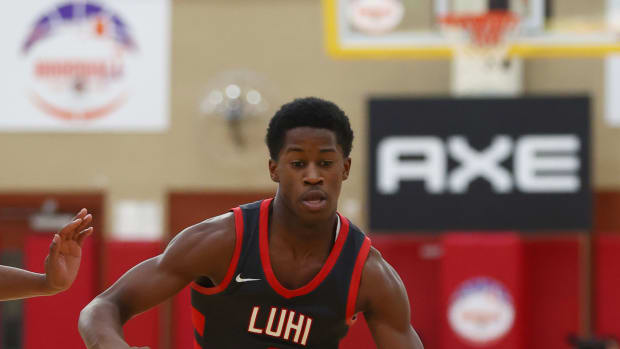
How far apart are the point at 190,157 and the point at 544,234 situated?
168 inches

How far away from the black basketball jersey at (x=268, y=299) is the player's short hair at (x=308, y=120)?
365mm

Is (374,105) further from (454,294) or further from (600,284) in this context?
(600,284)

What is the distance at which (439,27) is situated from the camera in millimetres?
10453

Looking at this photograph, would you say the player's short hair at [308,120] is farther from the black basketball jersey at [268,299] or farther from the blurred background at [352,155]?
the blurred background at [352,155]

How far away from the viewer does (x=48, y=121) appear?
40.8 feet

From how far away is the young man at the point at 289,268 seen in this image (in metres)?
3.68

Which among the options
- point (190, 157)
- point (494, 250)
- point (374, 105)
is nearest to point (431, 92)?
point (374, 105)

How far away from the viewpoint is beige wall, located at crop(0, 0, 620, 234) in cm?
1228

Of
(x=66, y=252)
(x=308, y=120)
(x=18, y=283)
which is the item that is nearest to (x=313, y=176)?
(x=308, y=120)

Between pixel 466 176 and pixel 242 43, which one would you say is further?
pixel 242 43

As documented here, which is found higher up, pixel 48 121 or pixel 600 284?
pixel 48 121

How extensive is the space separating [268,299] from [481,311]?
7958 millimetres

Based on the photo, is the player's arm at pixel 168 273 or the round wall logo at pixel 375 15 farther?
the round wall logo at pixel 375 15

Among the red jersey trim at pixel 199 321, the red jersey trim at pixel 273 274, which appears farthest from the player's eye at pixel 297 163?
the red jersey trim at pixel 199 321
